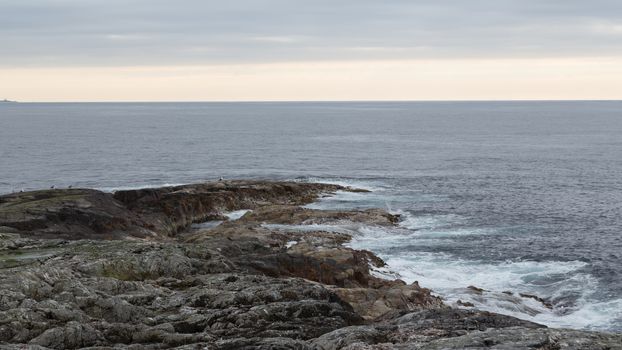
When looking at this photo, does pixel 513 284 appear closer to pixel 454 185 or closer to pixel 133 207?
pixel 133 207

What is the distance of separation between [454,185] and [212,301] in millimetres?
70072

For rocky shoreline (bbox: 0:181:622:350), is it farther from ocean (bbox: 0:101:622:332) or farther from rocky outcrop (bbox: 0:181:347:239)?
ocean (bbox: 0:101:622:332)

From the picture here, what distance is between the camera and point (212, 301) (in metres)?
26.9

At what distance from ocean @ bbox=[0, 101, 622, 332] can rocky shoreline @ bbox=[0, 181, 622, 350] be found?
8754 mm

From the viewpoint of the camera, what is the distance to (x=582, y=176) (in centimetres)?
9962

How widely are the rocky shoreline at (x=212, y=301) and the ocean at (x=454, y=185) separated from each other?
28.7ft

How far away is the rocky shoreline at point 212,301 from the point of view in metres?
21.6

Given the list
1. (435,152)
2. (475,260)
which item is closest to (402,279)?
(475,260)

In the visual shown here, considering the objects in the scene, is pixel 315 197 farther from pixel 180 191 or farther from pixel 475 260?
pixel 475 260

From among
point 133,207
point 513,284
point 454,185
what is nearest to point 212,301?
point 513,284

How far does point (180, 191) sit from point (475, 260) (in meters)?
30.5

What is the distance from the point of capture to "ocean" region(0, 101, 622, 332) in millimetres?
46438

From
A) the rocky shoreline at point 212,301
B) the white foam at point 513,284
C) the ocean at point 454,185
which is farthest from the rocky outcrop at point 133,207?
the white foam at point 513,284

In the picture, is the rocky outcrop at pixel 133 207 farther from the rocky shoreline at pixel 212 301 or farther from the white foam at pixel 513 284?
the white foam at pixel 513 284
